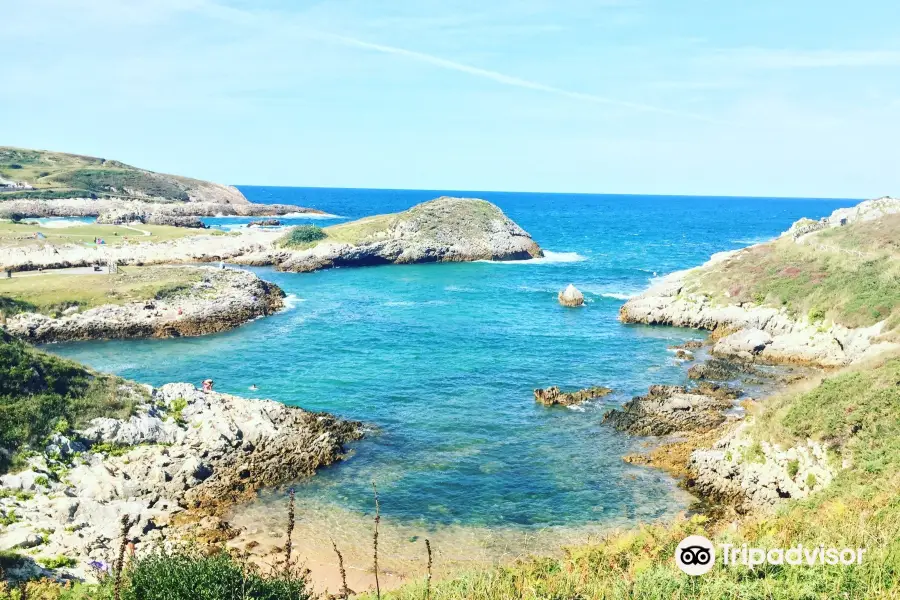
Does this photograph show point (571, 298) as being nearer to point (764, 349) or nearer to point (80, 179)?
point (764, 349)

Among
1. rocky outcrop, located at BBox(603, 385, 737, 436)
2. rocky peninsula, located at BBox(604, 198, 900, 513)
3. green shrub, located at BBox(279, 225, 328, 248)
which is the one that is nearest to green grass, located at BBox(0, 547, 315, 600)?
rocky peninsula, located at BBox(604, 198, 900, 513)

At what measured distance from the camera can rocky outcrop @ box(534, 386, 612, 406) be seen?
36062mm

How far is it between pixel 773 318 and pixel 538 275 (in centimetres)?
3911

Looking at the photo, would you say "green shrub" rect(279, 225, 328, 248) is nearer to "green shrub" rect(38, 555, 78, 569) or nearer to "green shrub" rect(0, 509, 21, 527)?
"green shrub" rect(0, 509, 21, 527)

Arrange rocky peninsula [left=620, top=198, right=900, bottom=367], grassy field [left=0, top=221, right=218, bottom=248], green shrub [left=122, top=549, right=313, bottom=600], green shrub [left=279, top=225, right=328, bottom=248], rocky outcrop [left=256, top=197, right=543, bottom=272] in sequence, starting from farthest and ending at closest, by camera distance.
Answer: green shrub [left=279, top=225, right=328, bottom=248] → rocky outcrop [left=256, top=197, right=543, bottom=272] → grassy field [left=0, top=221, right=218, bottom=248] → rocky peninsula [left=620, top=198, right=900, bottom=367] → green shrub [left=122, top=549, right=313, bottom=600]

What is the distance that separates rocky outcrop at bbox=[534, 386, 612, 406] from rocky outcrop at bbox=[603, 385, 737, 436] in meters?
2.53

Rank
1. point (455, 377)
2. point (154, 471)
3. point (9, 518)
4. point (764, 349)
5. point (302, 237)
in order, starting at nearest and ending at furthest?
point (9, 518), point (154, 471), point (455, 377), point (764, 349), point (302, 237)

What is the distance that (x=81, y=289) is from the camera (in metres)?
54.6

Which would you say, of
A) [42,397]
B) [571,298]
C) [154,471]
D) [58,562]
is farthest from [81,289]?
[571,298]

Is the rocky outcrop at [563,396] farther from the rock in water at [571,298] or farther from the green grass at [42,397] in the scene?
the rock in water at [571,298]

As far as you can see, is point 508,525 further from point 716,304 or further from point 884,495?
point 716,304

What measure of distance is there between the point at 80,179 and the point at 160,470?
173m

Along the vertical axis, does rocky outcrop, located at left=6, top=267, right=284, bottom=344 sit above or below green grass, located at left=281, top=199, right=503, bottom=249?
below

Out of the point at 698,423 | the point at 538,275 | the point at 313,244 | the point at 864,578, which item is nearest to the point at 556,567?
the point at 864,578
